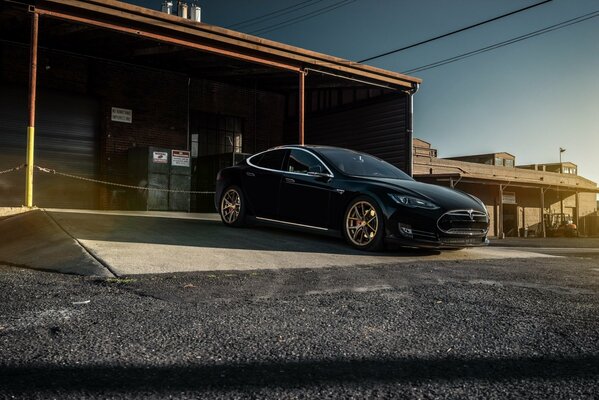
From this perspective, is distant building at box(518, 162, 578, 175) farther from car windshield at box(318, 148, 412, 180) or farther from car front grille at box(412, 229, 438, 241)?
car front grille at box(412, 229, 438, 241)

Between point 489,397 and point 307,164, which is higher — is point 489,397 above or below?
below

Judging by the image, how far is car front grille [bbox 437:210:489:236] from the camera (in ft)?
22.0

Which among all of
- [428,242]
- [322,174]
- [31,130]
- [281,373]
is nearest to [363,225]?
[428,242]

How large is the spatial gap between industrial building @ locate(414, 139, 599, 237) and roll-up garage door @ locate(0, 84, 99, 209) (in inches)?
619

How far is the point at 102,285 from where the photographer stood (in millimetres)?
4219

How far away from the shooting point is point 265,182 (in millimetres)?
8258

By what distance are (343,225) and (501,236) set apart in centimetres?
2237

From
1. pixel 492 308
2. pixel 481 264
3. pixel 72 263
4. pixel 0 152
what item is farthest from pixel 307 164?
pixel 0 152

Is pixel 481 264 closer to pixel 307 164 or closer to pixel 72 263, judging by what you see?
pixel 307 164

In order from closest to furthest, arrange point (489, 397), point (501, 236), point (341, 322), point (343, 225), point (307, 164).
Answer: point (489, 397) → point (341, 322) → point (343, 225) → point (307, 164) → point (501, 236)

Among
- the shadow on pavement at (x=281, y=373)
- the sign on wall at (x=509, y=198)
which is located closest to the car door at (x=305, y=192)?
the shadow on pavement at (x=281, y=373)

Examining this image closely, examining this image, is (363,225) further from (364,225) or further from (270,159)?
(270,159)

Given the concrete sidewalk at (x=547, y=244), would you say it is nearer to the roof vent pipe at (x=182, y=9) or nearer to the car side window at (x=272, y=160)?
the car side window at (x=272, y=160)

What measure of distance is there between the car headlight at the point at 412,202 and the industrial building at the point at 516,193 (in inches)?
693
